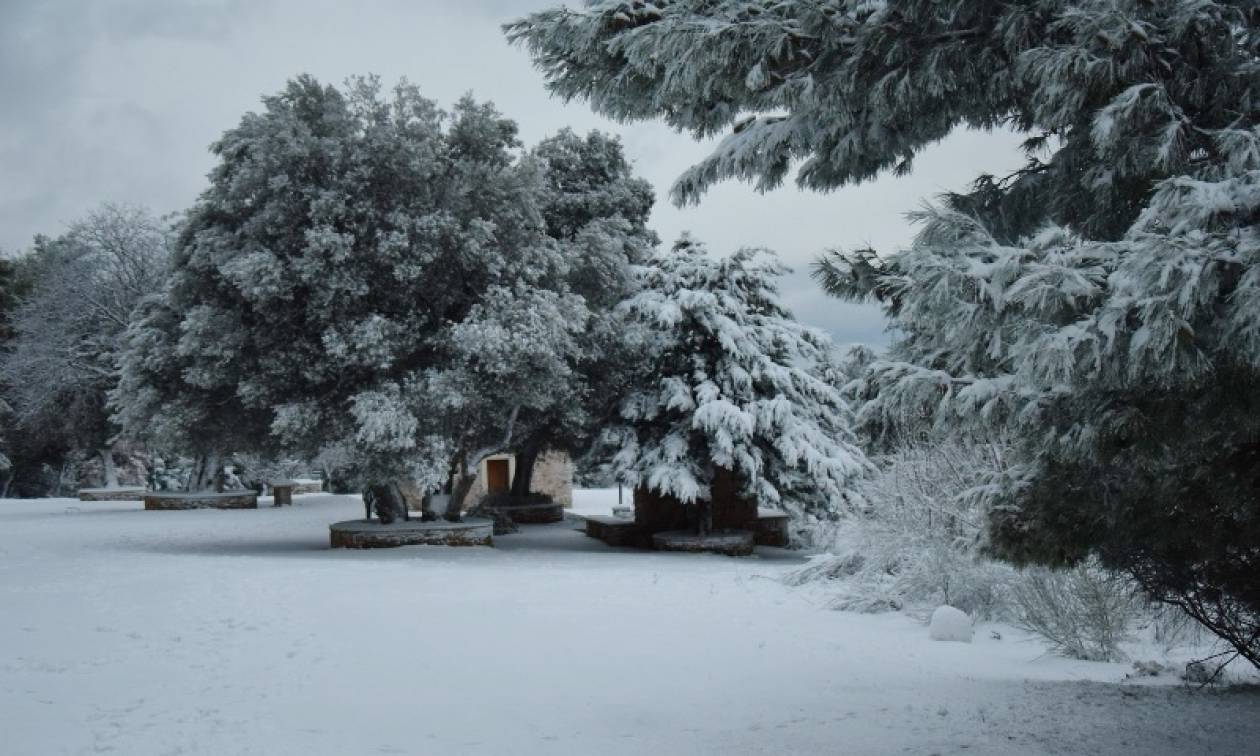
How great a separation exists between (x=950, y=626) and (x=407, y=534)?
31.3ft

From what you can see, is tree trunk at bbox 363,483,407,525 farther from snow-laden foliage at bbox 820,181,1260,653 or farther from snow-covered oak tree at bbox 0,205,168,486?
snow-covered oak tree at bbox 0,205,168,486

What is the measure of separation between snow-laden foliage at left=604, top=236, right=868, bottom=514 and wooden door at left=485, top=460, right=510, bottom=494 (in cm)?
1770

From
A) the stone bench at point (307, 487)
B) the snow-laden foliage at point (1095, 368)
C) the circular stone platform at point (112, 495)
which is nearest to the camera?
the snow-laden foliage at point (1095, 368)

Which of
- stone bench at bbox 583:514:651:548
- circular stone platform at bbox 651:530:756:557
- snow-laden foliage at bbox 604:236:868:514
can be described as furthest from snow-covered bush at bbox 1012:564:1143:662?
stone bench at bbox 583:514:651:548

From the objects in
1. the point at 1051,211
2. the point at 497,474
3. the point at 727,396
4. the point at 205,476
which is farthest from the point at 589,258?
the point at 497,474

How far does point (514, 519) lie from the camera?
944 inches

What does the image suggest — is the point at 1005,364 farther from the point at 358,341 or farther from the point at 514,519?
the point at 514,519

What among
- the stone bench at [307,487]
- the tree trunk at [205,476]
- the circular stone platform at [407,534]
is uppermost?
the tree trunk at [205,476]

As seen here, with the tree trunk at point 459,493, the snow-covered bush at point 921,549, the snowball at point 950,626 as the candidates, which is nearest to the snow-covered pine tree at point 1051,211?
the snowball at point 950,626

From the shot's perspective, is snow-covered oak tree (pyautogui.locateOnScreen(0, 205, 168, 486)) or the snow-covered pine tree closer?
the snow-covered pine tree

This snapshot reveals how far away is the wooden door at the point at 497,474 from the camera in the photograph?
111 feet

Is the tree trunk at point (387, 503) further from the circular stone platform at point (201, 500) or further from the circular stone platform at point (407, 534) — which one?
the circular stone platform at point (201, 500)

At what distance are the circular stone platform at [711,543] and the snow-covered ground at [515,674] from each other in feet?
16.9

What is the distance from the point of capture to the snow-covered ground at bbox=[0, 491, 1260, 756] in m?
4.83
